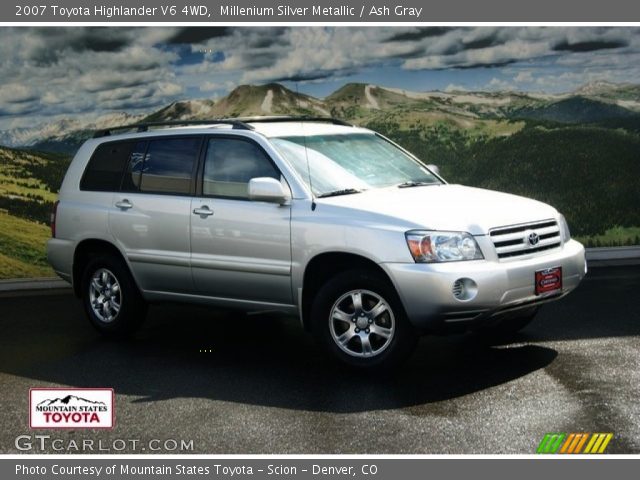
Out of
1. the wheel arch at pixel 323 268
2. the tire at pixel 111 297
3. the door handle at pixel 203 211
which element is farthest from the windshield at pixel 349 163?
the tire at pixel 111 297

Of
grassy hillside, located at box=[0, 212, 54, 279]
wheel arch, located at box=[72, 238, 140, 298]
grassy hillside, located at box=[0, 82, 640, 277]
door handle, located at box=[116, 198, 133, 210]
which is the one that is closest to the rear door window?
door handle, located at box=[116, 198, 133, 210]

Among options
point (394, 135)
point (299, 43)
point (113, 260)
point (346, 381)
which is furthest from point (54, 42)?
point (346, 381)

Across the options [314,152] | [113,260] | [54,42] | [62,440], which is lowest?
[62,440]

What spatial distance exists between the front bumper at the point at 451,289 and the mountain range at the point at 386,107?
7.81 metres

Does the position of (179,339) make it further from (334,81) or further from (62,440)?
(334,81)

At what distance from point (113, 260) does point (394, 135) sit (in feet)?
22.8

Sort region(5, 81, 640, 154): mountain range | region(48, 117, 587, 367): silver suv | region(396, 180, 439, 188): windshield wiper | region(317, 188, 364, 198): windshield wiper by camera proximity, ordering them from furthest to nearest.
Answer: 1. region(5, 81, 640, 154): mountain range
2. region(396, 180, 439, 188): windshield wiper
3. region(317, 188, 364, 198): windshield wiper
4. region(48, 117, 587, 367): silver suv

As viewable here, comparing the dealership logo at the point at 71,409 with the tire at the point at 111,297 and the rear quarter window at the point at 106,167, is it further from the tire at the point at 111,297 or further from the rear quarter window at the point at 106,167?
the rear quarter window at the point at 106,167

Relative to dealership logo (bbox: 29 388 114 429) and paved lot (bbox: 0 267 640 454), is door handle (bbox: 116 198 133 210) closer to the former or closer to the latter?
paved lot (bbox: 0 267 640 454)

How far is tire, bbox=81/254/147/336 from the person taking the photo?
31.1 ft

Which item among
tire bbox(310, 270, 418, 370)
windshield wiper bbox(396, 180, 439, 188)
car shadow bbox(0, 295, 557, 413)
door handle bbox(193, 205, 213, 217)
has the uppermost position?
windshield wiper bbox(396, 180, 439, 188)

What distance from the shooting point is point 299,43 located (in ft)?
48.7

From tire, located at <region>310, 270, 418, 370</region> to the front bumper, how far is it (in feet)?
0.52

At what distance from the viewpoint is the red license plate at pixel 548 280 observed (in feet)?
25.5
